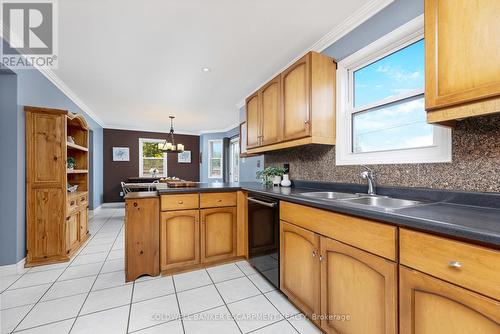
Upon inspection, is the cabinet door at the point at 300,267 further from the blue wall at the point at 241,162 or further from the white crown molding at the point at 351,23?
the blue wall at the point at 241,162

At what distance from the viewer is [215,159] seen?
23.3 feet

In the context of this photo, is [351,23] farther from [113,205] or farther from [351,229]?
[113,205]

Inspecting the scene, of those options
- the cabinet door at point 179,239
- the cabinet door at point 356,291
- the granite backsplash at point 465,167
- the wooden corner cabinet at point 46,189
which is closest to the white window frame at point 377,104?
the granite backsplash at point 465,167

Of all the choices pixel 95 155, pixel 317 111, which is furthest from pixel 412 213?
pixel 95 155

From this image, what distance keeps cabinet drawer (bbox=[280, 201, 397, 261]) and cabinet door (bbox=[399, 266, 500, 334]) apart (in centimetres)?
11

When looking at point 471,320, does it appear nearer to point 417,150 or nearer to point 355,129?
point 417,150

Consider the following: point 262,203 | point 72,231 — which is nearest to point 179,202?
point 262,203

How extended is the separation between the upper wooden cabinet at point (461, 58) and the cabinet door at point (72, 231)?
143 inches

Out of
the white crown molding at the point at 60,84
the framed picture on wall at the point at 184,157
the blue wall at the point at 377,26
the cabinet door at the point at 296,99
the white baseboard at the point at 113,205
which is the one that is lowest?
the white baseboard at the point at 113,205

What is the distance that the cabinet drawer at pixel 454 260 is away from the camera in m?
0.70

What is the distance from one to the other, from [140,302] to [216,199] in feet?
3.69

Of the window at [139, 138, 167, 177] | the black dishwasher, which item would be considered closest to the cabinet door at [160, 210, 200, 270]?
the black dishwasher

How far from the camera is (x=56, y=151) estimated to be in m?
2.52

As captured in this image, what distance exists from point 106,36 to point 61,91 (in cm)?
195
